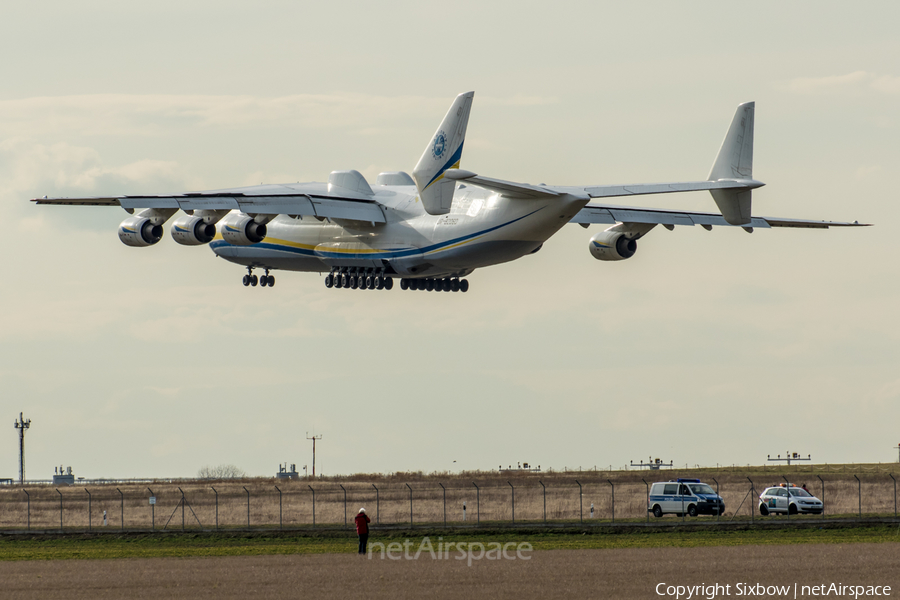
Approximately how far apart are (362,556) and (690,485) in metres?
15.3

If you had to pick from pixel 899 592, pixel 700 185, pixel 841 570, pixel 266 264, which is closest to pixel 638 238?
pixel 700 185

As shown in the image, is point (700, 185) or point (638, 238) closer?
point (700, 185)

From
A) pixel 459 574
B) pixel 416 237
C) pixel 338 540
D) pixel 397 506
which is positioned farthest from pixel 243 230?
pixel 459 574

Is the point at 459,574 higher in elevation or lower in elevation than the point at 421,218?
lower

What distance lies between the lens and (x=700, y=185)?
38250mm

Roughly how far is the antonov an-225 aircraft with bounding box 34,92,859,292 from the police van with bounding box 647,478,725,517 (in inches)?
371

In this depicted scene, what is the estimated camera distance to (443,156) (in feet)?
145

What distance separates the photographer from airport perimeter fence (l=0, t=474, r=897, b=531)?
45.0 metres

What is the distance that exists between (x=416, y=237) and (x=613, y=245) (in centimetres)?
814

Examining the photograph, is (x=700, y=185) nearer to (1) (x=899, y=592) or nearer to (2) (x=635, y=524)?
(2) (x=635, y=524)

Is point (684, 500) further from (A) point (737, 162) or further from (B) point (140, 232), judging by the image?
(B) point (140, 232)
